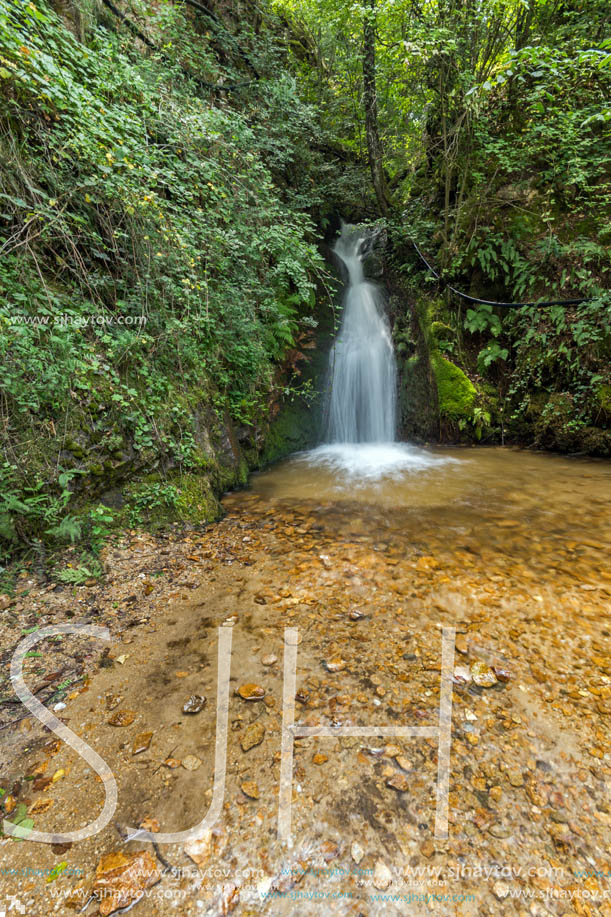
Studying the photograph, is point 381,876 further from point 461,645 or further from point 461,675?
point 461,645

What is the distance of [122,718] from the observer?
1720 mm

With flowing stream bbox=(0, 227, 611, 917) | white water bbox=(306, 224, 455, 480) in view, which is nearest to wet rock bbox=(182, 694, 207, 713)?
flowing stream bbox=(0, 227, 611, 917)

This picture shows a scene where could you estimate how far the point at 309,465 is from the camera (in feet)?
20.6

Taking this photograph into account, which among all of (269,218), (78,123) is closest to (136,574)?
(78,123)

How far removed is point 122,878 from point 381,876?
0.87m

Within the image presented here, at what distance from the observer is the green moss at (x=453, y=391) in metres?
6.78

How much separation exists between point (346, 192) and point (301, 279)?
532cm

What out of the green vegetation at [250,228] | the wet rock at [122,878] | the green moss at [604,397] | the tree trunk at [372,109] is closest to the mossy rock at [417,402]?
the green vegetation at [250,228]

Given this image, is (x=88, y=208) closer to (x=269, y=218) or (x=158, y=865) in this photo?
(x=269, y=218)

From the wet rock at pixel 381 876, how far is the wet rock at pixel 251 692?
81cm

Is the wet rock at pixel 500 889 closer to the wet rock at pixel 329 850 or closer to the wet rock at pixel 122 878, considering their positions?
the wet rock at pixel 329 850

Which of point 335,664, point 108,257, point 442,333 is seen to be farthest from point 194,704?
point 442,333

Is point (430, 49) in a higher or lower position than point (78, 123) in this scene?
higher

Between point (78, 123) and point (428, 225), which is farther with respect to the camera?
point (428, 225)
